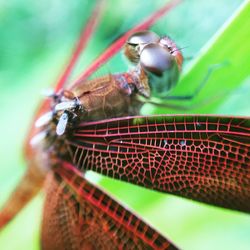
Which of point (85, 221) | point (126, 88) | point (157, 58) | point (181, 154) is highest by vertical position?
point (157, 58)

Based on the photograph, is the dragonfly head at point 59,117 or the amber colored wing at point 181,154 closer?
the amber colored wing at point 181,154

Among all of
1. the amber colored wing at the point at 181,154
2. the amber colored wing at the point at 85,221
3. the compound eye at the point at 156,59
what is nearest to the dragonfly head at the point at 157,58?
the compound eye at the point at 156,59

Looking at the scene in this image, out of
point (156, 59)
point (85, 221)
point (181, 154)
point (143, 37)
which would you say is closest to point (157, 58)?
point (156, 59)

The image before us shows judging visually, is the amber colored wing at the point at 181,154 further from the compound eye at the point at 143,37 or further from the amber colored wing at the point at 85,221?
the compound eye at the point at 143,37

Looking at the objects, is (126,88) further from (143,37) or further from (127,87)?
(143,37)

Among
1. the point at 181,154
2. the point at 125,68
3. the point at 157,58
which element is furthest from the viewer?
the point at 125,68

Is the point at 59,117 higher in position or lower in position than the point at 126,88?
lower
